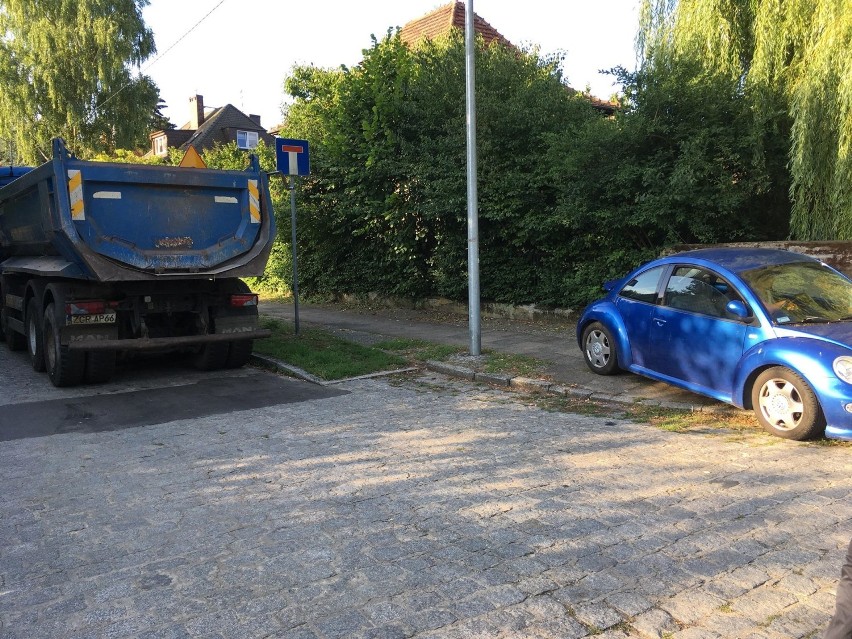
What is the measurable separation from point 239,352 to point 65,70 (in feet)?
98.8

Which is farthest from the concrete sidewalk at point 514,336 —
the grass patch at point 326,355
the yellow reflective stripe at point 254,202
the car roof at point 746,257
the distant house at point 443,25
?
the distant house at point 443,25

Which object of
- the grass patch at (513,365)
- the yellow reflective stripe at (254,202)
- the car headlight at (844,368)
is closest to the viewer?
the car headlight at (844,368)

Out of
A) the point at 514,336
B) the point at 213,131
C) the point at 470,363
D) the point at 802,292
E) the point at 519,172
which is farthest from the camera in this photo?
the point at 213,131

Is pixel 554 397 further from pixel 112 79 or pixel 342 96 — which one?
pixel 112 79

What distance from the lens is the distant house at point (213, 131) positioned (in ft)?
162

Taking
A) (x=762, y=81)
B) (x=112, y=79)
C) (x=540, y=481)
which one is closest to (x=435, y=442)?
(x=540, y=481)

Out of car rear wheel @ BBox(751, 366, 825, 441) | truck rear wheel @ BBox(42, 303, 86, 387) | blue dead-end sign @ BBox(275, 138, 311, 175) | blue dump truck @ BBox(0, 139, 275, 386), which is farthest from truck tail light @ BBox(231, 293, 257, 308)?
car rear wheel @ BBox(751, 366, 825, 441)

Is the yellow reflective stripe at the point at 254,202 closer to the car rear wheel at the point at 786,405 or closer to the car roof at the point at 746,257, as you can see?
the car roof at the point at 746,257

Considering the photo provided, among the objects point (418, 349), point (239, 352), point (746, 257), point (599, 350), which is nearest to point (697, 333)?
point (746, 257)

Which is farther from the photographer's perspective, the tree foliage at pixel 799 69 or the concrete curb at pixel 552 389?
the tree foliage at pixel 799 69

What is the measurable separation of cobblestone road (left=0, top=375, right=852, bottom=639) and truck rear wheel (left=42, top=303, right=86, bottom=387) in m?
2.32

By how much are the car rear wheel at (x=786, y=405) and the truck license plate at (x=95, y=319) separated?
7.21m

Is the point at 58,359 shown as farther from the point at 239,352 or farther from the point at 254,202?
the point at 254,202

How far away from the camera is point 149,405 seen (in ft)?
26.2
